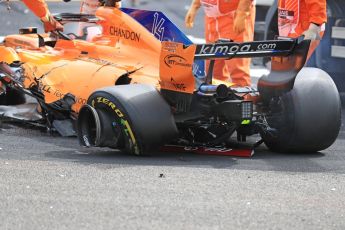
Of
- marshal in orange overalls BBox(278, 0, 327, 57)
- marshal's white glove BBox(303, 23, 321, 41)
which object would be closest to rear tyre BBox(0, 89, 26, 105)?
marshal in orange overalls BBox(278, 0, 327, 57)

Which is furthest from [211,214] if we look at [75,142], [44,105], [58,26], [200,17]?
[200,17]

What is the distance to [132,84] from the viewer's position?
24.2 feet

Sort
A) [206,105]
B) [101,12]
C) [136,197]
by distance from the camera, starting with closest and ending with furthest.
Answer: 1. [136,197]
2. [206,105]
3. [101,12]

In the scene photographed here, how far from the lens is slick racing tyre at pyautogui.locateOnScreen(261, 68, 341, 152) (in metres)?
7.23

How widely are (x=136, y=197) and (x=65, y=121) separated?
112 inches

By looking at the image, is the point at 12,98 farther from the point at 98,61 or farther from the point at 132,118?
the point at 132,118

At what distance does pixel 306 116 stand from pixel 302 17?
179 centimetres

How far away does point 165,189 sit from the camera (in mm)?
6000

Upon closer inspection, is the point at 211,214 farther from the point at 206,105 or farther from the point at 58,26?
the point at 58,26

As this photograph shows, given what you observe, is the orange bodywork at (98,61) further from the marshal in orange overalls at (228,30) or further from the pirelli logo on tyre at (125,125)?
the marshal in orange overalls at (228,30)

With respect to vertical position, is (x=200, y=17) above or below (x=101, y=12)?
below

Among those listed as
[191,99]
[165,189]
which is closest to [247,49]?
[191,99]

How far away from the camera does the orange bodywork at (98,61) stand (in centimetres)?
794

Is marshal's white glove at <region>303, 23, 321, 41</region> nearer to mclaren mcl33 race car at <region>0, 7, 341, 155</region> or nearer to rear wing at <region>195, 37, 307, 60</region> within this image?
mclaren mcl33 race car at <region>0, 7, 341, 155</region>
